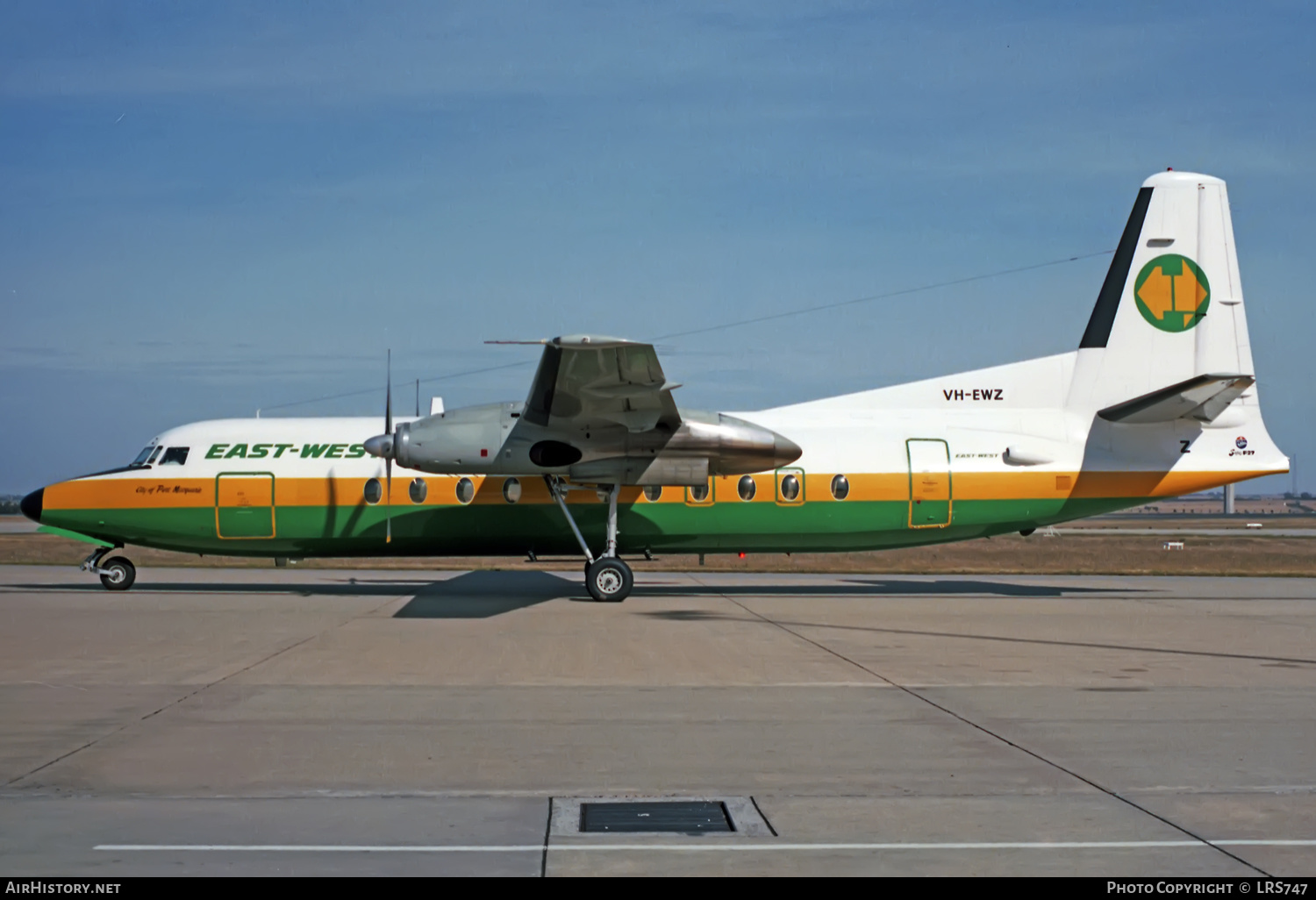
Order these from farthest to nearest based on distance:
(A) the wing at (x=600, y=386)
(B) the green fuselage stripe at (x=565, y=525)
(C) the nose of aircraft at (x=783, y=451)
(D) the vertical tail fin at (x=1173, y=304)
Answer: (D) the vertical tail fin at (x=1173, y=304)
(B) the green fuselage stripe at (x=565, y=525)
(C) the nose of aircraft at (x=783, y=451)
(A) the wing at (x=600, y=386)

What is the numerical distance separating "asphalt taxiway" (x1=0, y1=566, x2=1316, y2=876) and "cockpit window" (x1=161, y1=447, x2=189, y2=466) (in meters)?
4.64

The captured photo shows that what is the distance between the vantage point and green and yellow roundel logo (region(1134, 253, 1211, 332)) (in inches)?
893

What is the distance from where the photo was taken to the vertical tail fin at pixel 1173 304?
2259cm

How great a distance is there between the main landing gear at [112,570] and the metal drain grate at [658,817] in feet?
61.8

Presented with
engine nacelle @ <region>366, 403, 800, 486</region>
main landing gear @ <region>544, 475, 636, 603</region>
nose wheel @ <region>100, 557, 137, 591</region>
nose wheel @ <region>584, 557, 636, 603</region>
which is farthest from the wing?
nose wheel @ <region>100, 557, 137, 591</region>

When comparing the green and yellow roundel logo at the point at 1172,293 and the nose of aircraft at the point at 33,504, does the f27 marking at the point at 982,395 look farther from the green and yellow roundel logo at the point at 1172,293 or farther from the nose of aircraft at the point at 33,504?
the nose of aircraft at the point at 33,504

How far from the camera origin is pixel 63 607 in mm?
19438

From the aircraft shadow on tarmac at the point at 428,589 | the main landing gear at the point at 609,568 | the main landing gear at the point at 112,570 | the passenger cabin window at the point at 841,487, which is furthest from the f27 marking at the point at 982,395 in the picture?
the main landing gear at the point at 112,570

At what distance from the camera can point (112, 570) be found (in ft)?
75.8

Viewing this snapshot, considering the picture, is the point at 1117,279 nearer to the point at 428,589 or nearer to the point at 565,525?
the point at 565,525

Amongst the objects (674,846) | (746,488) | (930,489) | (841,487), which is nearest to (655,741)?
(674,846)

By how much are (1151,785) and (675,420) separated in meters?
13.0

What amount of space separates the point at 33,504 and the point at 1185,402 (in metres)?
20.6

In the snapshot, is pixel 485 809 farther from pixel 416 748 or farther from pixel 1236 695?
pixel 1236 695
